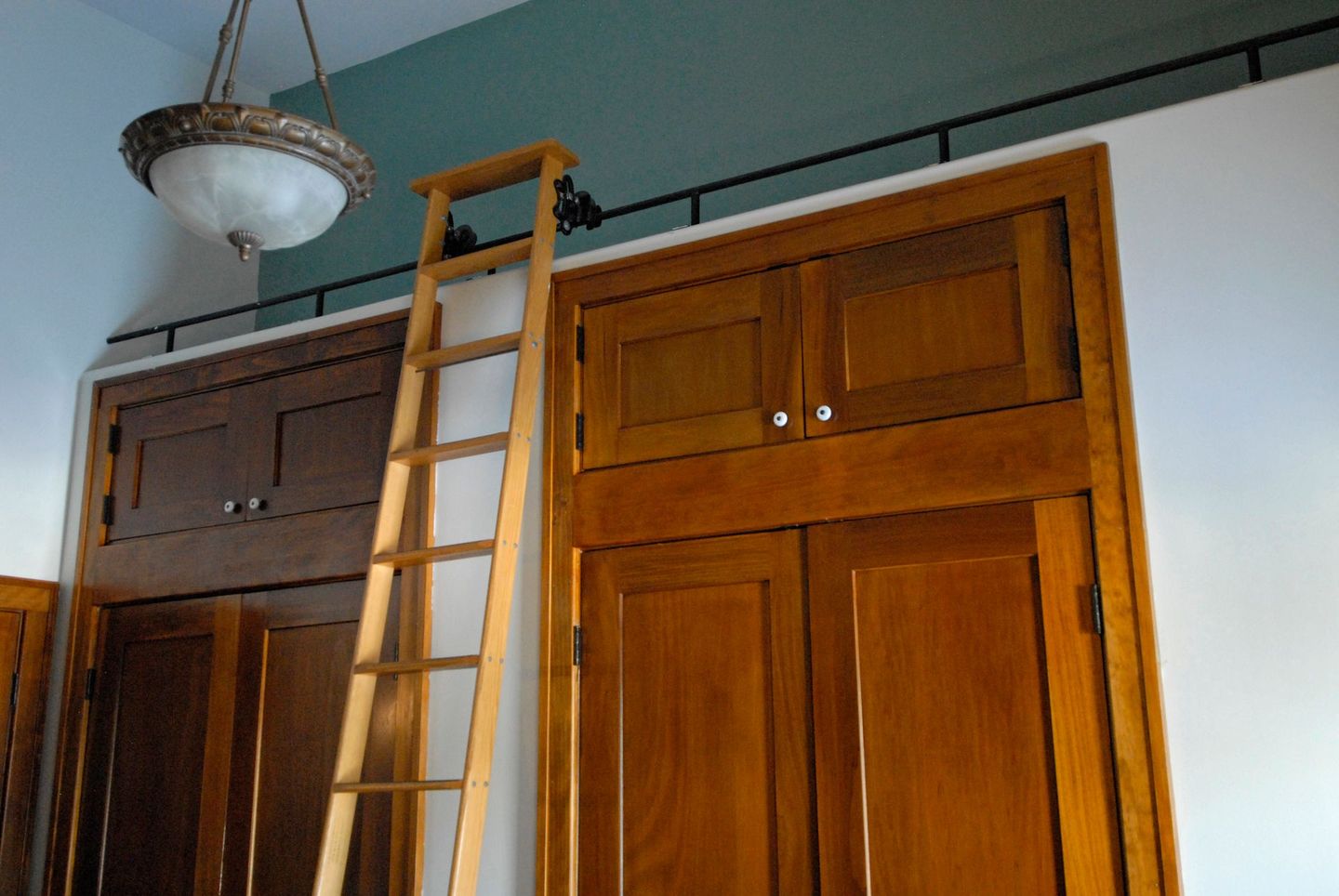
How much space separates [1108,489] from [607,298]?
119cm

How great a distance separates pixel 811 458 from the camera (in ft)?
8.34

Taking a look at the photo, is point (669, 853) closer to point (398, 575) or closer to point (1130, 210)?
point (398, 575)

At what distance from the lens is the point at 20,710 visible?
11.3 ft

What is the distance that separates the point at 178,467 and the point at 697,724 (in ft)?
5.89

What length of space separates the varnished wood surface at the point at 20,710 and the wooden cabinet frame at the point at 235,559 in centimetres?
7

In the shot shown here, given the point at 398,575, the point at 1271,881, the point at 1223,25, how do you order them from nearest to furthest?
the point at 1271,881, the point at 1223,25, the point at 398,575

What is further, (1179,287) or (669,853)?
(669,853)

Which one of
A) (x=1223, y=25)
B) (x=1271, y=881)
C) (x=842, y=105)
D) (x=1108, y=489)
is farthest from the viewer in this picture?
(x=842, y=105)

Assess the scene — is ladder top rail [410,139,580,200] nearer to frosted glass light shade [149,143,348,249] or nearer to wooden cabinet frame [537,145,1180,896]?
wooden cabinet frame [537,145,1180,896]

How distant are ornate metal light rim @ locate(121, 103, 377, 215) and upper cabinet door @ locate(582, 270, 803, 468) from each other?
0.70 m

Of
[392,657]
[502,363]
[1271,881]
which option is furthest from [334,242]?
[1271,881]

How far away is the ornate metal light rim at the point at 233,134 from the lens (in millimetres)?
2393

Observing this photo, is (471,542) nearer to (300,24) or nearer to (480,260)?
(480,260)

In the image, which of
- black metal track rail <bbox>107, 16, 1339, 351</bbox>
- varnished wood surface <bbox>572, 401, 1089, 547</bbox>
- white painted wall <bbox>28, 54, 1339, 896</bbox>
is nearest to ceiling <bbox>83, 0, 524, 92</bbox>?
black metal track rail <bbox>107, 16, 1339, 351</bbox>
